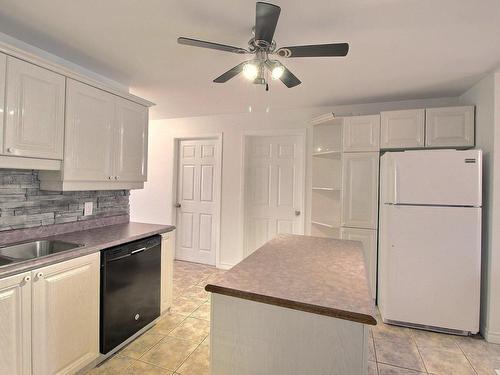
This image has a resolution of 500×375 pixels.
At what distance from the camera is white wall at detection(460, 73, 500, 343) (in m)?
2.34

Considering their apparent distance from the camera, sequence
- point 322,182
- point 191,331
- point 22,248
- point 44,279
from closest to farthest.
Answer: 1. point 44,279
2. point 22,248
3. point 191,331
4. point 322,182

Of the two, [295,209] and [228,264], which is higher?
[295,209]

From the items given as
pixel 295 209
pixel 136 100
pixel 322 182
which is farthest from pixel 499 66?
pixel 136 100

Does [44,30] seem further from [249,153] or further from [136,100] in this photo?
[249,153]

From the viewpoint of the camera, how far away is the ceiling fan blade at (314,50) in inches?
56.6

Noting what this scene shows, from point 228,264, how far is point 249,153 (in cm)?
171

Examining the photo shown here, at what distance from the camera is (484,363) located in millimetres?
2084

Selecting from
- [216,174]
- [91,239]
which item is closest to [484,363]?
[91,239]

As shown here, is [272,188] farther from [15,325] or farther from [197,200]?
[15,325]

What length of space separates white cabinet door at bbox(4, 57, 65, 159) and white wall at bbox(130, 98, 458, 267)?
7.54 ft

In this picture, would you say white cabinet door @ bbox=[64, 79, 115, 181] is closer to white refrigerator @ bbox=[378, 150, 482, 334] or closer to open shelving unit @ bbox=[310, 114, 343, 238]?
open shelving unit @ bbox=[310, 114, 343, 238]

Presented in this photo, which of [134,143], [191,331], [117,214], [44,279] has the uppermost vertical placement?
[134,143]

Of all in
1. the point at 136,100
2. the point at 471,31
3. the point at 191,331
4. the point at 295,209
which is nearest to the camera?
the point at 471,31

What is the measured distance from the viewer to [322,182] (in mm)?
3535
